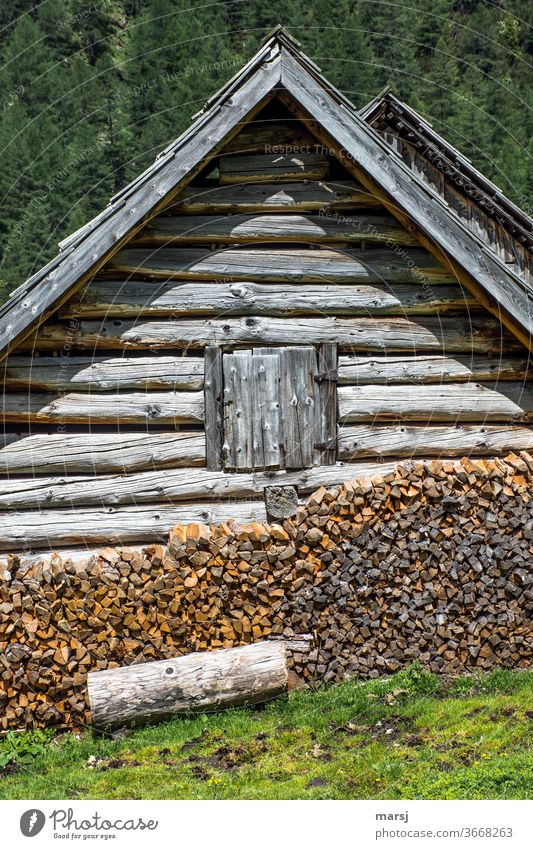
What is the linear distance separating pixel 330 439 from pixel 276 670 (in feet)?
8.06

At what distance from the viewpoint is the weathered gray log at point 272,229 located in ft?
27.9

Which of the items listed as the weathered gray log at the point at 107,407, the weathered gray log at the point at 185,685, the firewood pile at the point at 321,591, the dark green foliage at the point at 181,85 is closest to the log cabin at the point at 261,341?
the weathered gray log at the point at 107,407

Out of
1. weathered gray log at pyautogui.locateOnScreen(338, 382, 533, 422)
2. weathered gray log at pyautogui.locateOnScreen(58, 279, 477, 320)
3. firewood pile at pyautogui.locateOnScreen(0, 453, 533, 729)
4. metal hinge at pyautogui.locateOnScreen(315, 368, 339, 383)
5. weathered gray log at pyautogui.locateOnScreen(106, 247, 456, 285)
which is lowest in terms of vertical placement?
firewood pile at pyautogui.locateOnScreen(0, 453, 533, 729)

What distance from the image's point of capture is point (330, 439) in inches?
349

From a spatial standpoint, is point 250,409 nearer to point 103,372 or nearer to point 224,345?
point 224,345

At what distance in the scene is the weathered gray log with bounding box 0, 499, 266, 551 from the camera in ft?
27.7

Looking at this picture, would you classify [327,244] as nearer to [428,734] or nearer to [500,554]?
[500,554]

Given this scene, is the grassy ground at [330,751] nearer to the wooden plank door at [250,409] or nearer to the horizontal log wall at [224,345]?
the horizontal log wall at [224,345]

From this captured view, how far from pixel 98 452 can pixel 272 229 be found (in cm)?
295

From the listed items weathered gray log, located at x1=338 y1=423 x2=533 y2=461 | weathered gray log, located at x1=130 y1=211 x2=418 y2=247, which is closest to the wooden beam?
weathered gray log, located at x1=130 y1=211 x2=418 y2=247

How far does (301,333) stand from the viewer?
879cm

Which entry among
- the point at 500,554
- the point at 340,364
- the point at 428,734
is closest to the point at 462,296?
the point at 340,364

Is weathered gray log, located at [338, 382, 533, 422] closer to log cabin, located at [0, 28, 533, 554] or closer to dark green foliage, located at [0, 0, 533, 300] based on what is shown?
log cabin, located at [0, 28, 533, 554]

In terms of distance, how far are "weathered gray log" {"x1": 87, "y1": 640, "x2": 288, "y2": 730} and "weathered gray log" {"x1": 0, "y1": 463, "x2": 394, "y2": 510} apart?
5.42 feet
